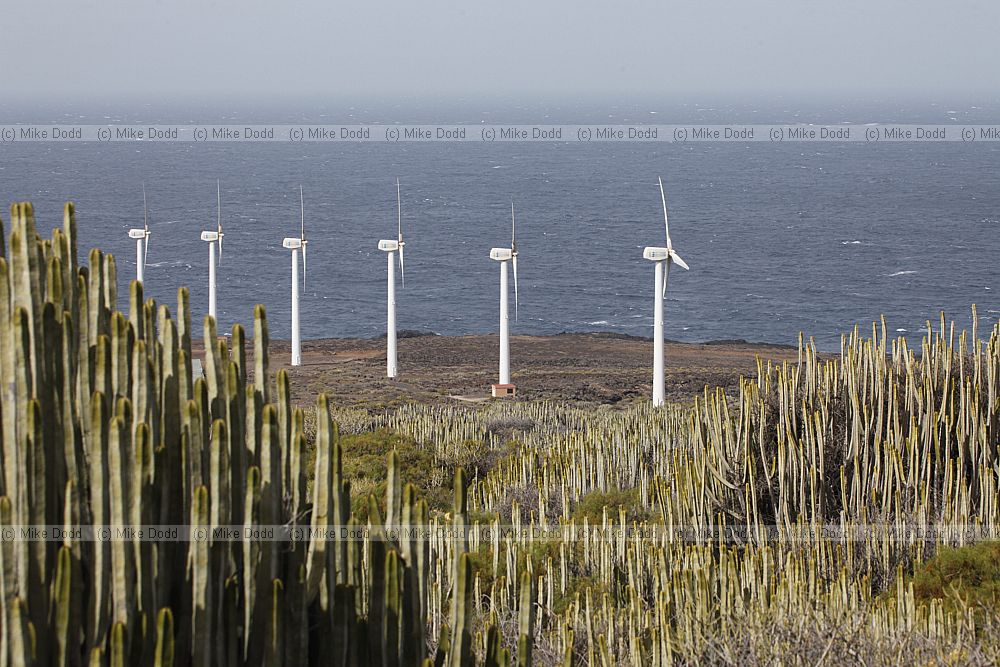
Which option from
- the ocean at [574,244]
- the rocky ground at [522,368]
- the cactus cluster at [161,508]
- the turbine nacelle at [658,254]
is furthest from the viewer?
the ocean at [574,244]

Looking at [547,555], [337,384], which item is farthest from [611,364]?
[547,555]

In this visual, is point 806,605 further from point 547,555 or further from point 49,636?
point 49,636

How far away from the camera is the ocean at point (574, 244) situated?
79.4 m

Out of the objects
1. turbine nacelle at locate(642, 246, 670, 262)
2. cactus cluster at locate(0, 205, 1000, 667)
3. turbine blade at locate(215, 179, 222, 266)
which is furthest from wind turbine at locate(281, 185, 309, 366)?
cactus cluster at locate(0, 205, 1000, 667)

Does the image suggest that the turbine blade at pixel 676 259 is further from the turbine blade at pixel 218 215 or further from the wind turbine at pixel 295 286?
the turbine blade at pixel 218 215

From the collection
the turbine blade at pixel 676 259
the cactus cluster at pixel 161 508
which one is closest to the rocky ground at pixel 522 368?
the turbine blade at pixel 676 259

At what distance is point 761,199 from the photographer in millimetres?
151250

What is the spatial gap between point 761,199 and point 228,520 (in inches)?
5951

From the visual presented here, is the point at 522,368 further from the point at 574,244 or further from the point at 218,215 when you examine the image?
the point at 574,244

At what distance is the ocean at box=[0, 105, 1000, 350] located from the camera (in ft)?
261

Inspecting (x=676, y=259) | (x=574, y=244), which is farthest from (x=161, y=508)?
(x=574, y=244)

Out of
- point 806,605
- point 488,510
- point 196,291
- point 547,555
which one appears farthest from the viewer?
point 196,291

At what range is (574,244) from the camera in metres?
→ 112

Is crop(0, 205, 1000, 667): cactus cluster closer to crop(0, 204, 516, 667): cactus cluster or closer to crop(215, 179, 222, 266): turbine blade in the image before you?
crop(0, 204, 516, 667): cactus cluster
